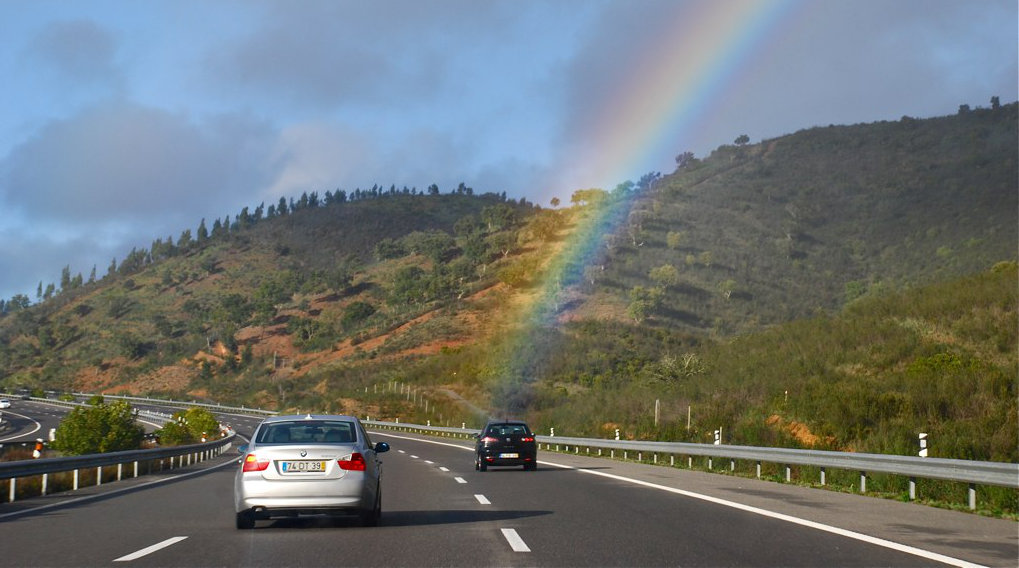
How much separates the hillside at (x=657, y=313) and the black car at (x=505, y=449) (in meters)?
7.49

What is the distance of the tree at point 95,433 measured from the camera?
3478 cm

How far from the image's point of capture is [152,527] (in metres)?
13.0

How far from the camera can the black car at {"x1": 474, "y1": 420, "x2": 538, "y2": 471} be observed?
1070 inches

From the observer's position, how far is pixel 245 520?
1251 centimetres

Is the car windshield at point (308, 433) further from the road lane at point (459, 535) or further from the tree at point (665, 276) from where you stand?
the tree at point (665, 276)

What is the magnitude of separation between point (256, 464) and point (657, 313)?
9626cm

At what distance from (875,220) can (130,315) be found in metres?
117

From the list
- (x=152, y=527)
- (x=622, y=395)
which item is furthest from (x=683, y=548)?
(x=622, y=395)

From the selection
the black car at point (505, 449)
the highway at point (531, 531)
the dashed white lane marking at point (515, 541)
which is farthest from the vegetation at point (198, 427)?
the dashed white lane marking at point (515, 541)

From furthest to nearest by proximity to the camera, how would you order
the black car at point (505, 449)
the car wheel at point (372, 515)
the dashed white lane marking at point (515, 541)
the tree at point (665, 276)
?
the tree at point (665, 276)
the black car at point (505, 449)
the car wheel at point (372, 515)
the dashed white lane marking at point (515, 541)

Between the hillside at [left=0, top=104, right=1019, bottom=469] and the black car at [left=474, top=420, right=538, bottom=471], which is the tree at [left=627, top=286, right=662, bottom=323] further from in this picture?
the black car at [left=474, top=420, right=538, bottom=471]

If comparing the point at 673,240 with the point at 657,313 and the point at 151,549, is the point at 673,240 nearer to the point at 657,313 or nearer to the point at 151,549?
the point at 657,313

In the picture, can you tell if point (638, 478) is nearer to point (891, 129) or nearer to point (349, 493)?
point (349, 493)

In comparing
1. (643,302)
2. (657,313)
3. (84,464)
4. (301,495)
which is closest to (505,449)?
(84,464)
